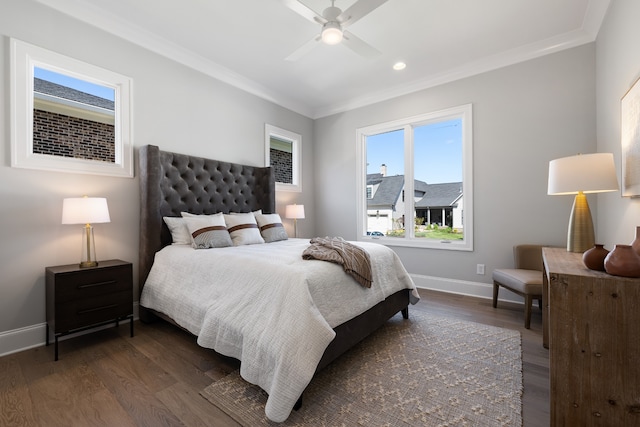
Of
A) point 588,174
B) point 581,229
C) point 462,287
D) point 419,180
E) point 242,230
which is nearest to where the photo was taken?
point 588,174

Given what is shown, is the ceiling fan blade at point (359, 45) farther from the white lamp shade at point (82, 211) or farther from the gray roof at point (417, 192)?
the white lamp shade at point (82, 211)

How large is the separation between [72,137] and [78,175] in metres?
0.38

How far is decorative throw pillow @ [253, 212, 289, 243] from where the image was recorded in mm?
3441

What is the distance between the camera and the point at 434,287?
385 centimetres

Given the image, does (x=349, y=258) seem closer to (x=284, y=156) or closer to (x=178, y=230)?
(x=178, y=230)

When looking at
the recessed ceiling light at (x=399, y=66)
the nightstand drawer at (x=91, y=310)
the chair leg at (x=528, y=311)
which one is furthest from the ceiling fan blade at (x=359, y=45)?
the nightstand drawer at (x=91, y=310)

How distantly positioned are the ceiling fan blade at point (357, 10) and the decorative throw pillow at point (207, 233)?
2.19 meters

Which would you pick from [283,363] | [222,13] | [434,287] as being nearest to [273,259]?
[283,363]

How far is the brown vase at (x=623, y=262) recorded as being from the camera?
1.19 m

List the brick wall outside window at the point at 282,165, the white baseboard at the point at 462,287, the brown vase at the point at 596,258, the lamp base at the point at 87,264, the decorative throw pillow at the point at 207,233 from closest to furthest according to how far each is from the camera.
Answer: the brown vase at the point at 596,258 → the lamp base at the point at 87,264 → the decorative throw pillow at the point at 207,233 → the white baseboard at the point at 462,287 → the brick wall outside window at the point at 282,165

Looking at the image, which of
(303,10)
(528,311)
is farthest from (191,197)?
(528,311)

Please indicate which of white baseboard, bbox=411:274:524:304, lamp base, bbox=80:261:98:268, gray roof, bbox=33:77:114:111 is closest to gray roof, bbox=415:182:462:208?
white baseboard, bbox=411:274:524:304

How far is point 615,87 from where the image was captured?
2.22 m

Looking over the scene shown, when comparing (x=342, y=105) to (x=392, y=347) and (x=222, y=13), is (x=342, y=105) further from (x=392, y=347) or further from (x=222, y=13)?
(x=392, y=347)
